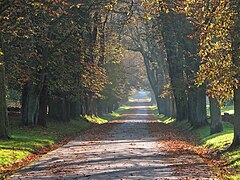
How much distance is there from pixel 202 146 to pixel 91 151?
18.9 ft

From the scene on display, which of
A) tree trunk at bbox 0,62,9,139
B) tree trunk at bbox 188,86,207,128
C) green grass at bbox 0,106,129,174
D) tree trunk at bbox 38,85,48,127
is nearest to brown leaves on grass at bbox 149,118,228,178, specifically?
green grass at bbox 0,106,129,174

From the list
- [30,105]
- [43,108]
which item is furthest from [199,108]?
[30,105]

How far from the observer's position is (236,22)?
682 inches

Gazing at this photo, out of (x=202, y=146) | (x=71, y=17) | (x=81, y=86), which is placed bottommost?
(x=202, y=146)

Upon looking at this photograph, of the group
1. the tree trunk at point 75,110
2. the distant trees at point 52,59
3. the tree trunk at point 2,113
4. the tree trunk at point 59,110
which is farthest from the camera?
the tree trunk at point 75,110

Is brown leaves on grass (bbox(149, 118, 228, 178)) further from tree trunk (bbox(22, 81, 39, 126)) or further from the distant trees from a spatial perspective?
tree trunk (bbox(22, 81, 39, 126))

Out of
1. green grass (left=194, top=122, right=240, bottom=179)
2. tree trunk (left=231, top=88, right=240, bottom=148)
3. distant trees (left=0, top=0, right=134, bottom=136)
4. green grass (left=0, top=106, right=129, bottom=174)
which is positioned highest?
distant trees (left=0, top=0, right=134, bottom=136)

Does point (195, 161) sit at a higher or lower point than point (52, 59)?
lower

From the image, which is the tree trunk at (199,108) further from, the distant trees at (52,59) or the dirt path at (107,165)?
the dirt path at (107,165)

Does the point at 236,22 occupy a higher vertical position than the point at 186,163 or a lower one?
higher

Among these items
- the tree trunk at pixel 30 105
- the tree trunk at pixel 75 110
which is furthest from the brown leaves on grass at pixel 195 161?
the tree trunk at pixel 75 110

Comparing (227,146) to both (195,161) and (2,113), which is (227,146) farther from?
(2,113)

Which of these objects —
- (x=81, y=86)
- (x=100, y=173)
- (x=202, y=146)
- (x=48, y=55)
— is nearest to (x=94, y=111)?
(x=81, y=86)

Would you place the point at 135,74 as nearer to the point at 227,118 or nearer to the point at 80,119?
the point at 80,119
